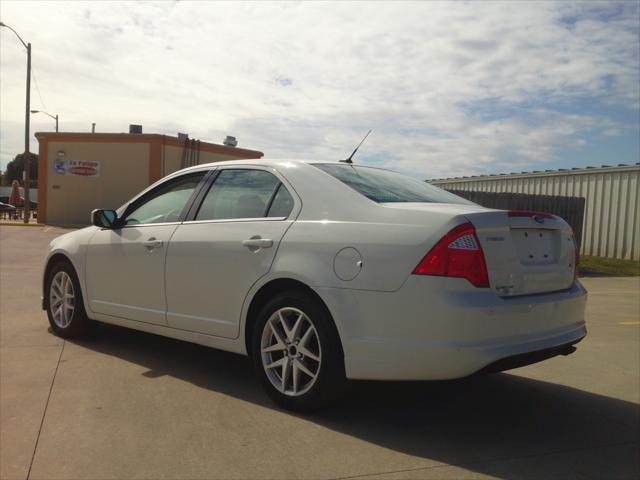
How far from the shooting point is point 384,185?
163 inches

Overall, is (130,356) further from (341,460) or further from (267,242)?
(341,460)

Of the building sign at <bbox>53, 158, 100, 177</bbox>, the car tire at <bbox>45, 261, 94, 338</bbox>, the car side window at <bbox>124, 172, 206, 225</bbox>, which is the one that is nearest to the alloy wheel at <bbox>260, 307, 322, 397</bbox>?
the car side window at <bbox>124, 172, 206, 225</bbox>

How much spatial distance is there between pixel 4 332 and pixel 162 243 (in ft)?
7.37

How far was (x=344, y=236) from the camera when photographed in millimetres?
3529

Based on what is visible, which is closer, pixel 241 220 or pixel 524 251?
pixel 524 251

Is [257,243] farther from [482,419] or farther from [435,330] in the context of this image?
[482,419]

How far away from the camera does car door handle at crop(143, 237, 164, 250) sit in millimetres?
4656

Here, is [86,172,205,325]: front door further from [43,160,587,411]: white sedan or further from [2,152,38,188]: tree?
[2,152,38,188]: tree

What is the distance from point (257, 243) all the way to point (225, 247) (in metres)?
0.31

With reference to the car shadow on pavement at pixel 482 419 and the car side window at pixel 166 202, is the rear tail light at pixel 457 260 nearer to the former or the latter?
the car shadow on pavement at pixel 482 419

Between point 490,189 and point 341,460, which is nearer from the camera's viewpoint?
point 341,460

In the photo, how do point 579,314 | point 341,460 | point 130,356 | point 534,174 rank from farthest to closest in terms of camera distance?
point 534,174 → point 130,356 → point 579,314 → point 341,460

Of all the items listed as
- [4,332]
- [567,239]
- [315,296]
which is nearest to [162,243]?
[315,296]

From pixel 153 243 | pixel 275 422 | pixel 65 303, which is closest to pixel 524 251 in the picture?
pixel 275 422
